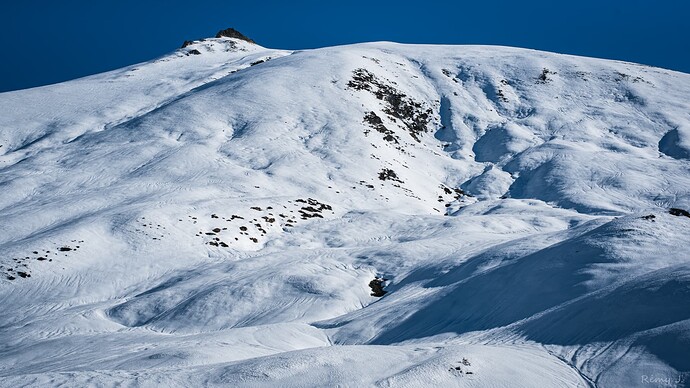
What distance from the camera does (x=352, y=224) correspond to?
39656mm

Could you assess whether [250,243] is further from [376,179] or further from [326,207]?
[376,179]

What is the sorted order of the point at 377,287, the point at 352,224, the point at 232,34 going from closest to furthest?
the point at 377,287, the point at 352,224, the point at 232,34

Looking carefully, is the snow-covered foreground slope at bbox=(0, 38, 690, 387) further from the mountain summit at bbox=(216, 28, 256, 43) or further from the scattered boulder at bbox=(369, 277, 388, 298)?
the mountain summit at bbox=(216, 28, 256, 43)

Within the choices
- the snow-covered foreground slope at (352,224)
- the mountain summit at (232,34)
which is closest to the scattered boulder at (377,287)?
the snow-covered foreground slope at (352,224)

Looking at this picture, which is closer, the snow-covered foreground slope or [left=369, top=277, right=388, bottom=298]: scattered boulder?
the snow-covered foreground slope

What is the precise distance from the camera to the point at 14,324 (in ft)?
80.3

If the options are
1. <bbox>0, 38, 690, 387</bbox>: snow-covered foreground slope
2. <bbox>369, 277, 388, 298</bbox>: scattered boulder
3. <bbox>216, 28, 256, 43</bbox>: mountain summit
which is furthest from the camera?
<bbox>216, 28, 256, 43</bbox>: mountain summit

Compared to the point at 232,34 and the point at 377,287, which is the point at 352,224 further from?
the point at 232,34

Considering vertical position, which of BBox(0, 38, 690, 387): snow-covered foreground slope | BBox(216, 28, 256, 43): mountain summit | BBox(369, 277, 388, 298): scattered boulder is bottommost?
BBox(369, 277, 388, 298): scattered boulder

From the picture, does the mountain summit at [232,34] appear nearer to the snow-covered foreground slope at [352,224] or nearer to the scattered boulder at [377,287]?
the snow-covered foreground slope at [352,224]

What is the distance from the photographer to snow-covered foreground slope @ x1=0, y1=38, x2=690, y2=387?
1391cm

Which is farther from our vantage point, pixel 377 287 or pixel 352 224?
pixel 352 224

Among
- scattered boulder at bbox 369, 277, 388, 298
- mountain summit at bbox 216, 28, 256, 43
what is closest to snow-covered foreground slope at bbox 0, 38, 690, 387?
scattered boulder at bbox 369, 277, 388, 298

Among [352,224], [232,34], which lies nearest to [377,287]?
[352,224]
